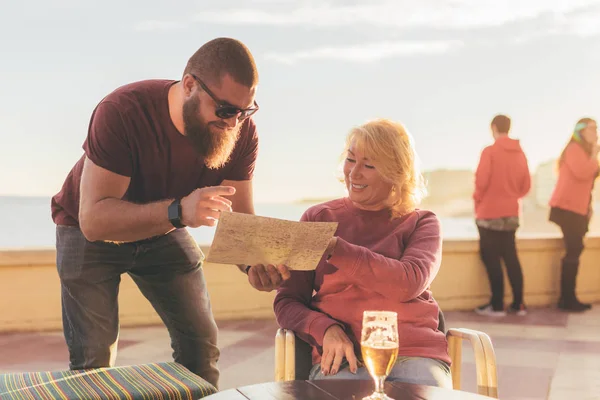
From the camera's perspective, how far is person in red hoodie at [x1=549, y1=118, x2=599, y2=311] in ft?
18.9

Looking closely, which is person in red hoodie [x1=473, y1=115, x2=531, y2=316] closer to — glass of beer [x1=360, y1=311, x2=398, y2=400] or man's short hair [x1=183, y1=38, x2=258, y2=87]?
man's short hair [x1=183, y1=38, x2=258, y2=87]

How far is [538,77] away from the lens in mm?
15461

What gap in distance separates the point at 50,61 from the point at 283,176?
11015mm

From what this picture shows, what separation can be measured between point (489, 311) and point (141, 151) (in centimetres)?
445

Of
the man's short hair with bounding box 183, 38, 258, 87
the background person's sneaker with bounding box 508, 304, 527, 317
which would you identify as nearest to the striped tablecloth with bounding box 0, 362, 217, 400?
the man's short hair with bounding box 183, 38, 258, 87

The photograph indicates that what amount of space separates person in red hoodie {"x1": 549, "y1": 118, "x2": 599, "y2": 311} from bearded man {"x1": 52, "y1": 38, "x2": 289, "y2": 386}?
417cm

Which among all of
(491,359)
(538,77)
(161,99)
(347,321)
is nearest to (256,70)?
(161,99)

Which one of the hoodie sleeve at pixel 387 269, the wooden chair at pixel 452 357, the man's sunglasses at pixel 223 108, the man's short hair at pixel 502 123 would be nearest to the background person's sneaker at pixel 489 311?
the man's short hair at pixel 502 123

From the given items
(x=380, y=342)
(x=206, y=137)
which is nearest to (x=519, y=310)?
(x=206, y=137)

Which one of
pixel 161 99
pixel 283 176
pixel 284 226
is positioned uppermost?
pixel 161 99

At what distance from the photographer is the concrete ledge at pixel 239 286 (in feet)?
16.7

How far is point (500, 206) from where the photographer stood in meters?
5.62

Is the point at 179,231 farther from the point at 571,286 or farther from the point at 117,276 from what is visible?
the point at 571,286

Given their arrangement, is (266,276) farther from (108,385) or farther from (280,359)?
(108,385)
